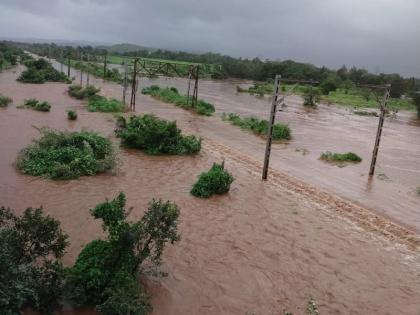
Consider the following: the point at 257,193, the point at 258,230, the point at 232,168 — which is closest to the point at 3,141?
the point at 232,168

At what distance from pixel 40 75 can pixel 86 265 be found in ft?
117

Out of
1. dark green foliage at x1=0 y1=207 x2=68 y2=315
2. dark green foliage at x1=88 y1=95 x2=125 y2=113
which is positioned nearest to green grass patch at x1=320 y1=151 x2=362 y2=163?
dark green foliage at x1=88 y1=95 x2=125 y2=113

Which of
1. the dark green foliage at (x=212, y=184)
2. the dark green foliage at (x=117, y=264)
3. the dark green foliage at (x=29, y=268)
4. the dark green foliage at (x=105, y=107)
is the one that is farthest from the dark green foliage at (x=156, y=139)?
the dark green foliage at (x=29, y=268)

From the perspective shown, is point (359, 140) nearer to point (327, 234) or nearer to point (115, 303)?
point (327, 234)

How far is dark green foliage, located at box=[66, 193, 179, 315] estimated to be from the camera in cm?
555

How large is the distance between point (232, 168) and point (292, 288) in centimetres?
756

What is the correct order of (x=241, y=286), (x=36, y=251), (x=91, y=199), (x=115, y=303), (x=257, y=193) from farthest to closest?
(x=257, y=193)
(x=91, y=199)
(x=241, y=286)
(x=36, y=251)
(x=115, y=303)

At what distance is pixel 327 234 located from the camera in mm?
9836

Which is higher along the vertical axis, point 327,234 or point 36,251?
point 36,251

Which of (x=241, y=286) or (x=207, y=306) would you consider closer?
(x=207, y=306)

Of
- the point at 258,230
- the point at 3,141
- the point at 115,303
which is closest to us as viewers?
the point at 115,303

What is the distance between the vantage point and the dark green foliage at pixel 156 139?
15.6m

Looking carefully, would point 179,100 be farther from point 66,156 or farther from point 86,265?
point 86,265

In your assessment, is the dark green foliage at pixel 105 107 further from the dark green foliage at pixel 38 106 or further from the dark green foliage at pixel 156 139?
the dark green foliage at pixel 156 139
